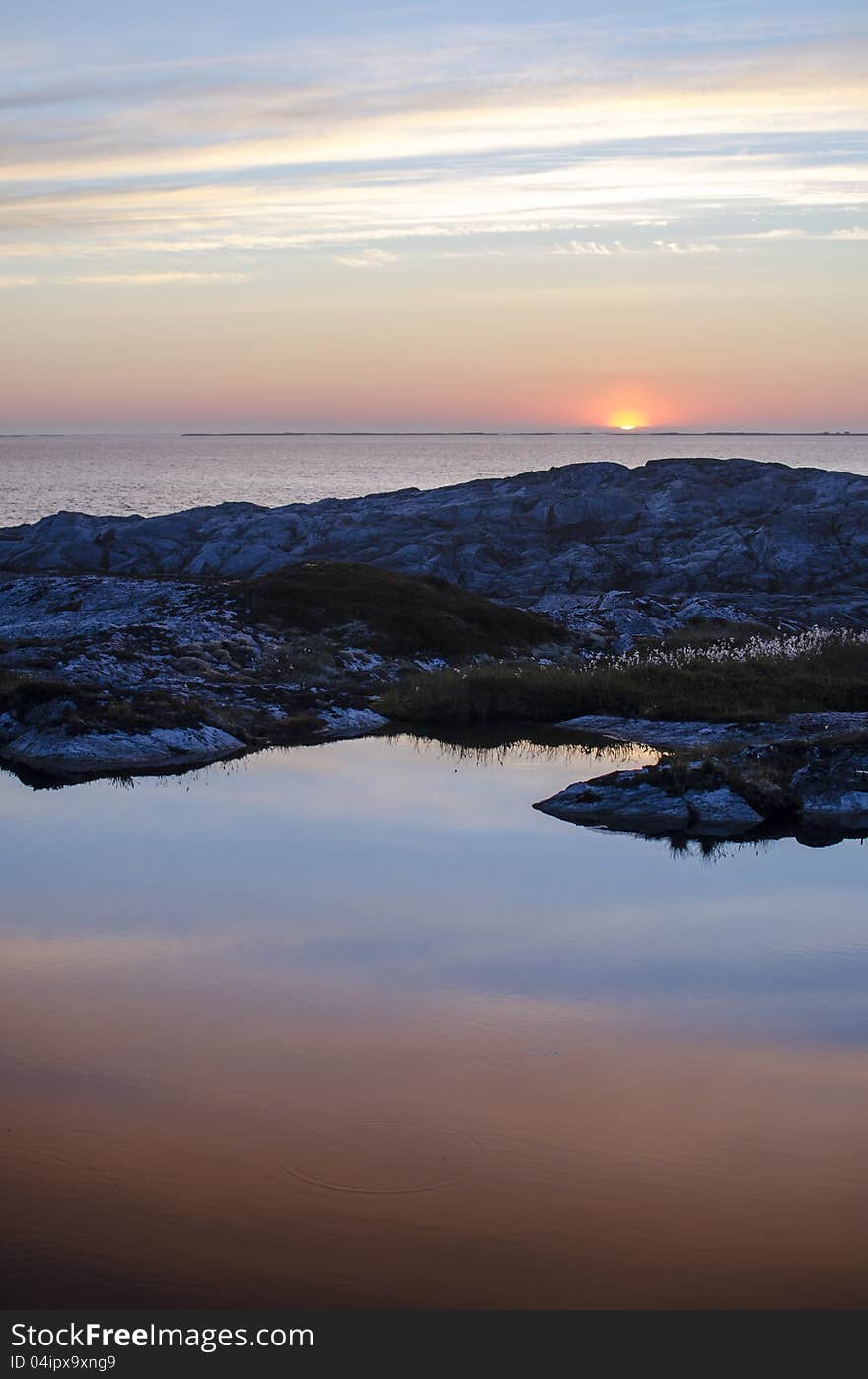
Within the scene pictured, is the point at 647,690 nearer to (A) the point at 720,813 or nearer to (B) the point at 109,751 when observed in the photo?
(A) the point at 720,813

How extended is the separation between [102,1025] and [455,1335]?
978cm

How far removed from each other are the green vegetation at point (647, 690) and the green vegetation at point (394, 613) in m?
6.34

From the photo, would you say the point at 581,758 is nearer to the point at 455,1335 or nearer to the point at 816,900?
the point at 816,900

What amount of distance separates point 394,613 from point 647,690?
52.2 feet

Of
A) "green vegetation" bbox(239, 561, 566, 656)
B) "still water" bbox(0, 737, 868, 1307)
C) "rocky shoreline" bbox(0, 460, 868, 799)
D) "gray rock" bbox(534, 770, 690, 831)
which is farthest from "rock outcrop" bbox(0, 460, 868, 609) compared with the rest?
"still water" bbox(0, 737, 868, 1307)

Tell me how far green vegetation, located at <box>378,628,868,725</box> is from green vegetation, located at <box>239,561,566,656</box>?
6.34 metres

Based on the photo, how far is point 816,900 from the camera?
29719mm

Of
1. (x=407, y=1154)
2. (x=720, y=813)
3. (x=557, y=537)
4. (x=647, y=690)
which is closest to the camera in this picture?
(x=407, y=1154)

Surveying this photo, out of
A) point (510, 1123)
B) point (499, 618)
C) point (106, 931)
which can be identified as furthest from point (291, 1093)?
point (499, 618)

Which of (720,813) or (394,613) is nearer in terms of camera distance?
(720,813)

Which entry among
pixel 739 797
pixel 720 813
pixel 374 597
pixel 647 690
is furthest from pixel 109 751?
pixel 374 597

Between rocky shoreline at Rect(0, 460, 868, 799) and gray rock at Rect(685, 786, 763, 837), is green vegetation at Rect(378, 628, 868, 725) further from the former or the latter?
gray rock at Rect(685, 786, 763, 837)

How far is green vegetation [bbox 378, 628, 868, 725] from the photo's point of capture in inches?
1921

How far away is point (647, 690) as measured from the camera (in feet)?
166
